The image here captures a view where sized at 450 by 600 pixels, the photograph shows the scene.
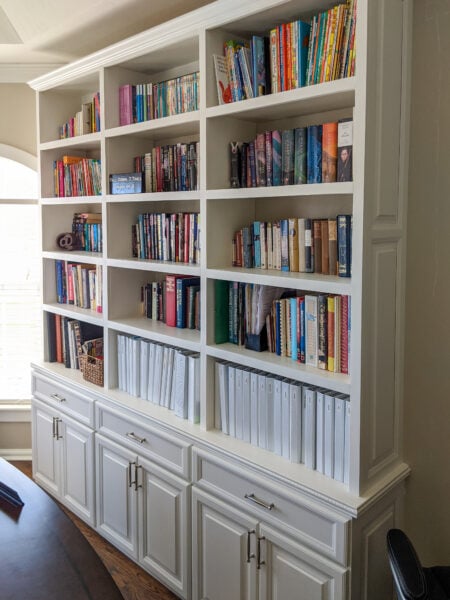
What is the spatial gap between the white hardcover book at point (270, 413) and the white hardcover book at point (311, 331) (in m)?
0.18

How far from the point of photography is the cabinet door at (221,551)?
2.21 metres

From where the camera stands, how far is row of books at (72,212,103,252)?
3.34m

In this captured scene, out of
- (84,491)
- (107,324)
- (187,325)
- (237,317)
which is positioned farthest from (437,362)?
(84,491)

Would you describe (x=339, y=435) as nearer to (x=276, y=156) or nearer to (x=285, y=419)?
(x=285, y=419)

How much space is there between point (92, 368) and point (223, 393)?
0.97 m

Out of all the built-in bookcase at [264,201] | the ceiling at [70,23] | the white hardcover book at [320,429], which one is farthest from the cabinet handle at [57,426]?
the ceiling at [70,23]

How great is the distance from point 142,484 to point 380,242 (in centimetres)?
158

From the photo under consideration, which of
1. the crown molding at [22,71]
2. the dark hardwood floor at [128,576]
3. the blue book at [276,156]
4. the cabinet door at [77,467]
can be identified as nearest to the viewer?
the blue book at [276,156]

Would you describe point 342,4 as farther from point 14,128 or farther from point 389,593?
point 14,128

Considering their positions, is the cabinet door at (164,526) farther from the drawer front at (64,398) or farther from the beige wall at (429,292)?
the beige wall at (429,292)

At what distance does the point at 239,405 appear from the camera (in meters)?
2.36

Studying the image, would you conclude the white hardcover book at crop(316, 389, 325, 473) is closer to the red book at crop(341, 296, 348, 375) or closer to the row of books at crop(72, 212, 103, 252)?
the red book at crop(341, 296, 348, 375)

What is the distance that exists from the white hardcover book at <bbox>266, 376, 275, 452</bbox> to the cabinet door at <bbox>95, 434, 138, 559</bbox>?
796 mm

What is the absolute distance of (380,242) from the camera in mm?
1931
